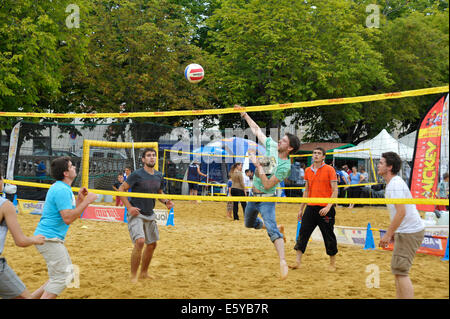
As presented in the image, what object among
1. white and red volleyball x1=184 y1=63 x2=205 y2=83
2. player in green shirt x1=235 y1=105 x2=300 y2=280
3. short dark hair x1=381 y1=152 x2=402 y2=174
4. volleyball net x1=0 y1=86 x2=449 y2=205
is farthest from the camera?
volleyball net x1=0 y1=86 x2=449 y2=205

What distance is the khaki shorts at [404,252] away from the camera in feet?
13.5

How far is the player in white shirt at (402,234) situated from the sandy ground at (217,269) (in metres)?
0.90

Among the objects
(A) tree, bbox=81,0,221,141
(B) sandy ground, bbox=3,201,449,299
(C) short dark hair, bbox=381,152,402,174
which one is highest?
(A) tree, bbox=81,0,221,141

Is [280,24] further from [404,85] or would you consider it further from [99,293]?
[99,293]

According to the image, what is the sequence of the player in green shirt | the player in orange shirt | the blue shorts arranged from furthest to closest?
the player in orange shirt
the player in green shirt
the blue shorts

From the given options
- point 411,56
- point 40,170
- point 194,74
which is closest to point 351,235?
point 194,74

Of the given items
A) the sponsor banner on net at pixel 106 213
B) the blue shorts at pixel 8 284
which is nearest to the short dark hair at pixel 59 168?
the blue shorts at pixel 8 284

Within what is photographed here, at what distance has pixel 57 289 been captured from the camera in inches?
A: 160

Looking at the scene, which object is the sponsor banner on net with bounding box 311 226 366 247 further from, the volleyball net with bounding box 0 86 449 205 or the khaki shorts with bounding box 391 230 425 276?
the khaki shorts with bounding box 391 230 425 276

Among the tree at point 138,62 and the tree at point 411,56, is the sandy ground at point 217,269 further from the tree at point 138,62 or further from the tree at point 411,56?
the tree at point 411,56

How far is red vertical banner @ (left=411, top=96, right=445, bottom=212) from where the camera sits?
5543 millimetres

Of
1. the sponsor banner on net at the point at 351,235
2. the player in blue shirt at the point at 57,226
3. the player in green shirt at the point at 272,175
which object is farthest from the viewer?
the sponsor banner on net at the point at 351,235

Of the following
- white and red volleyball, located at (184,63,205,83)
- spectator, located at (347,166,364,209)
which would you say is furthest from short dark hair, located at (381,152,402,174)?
spectator, located at (347,166,364,209)

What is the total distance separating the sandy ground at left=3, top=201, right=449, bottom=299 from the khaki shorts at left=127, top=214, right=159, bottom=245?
541 mm
